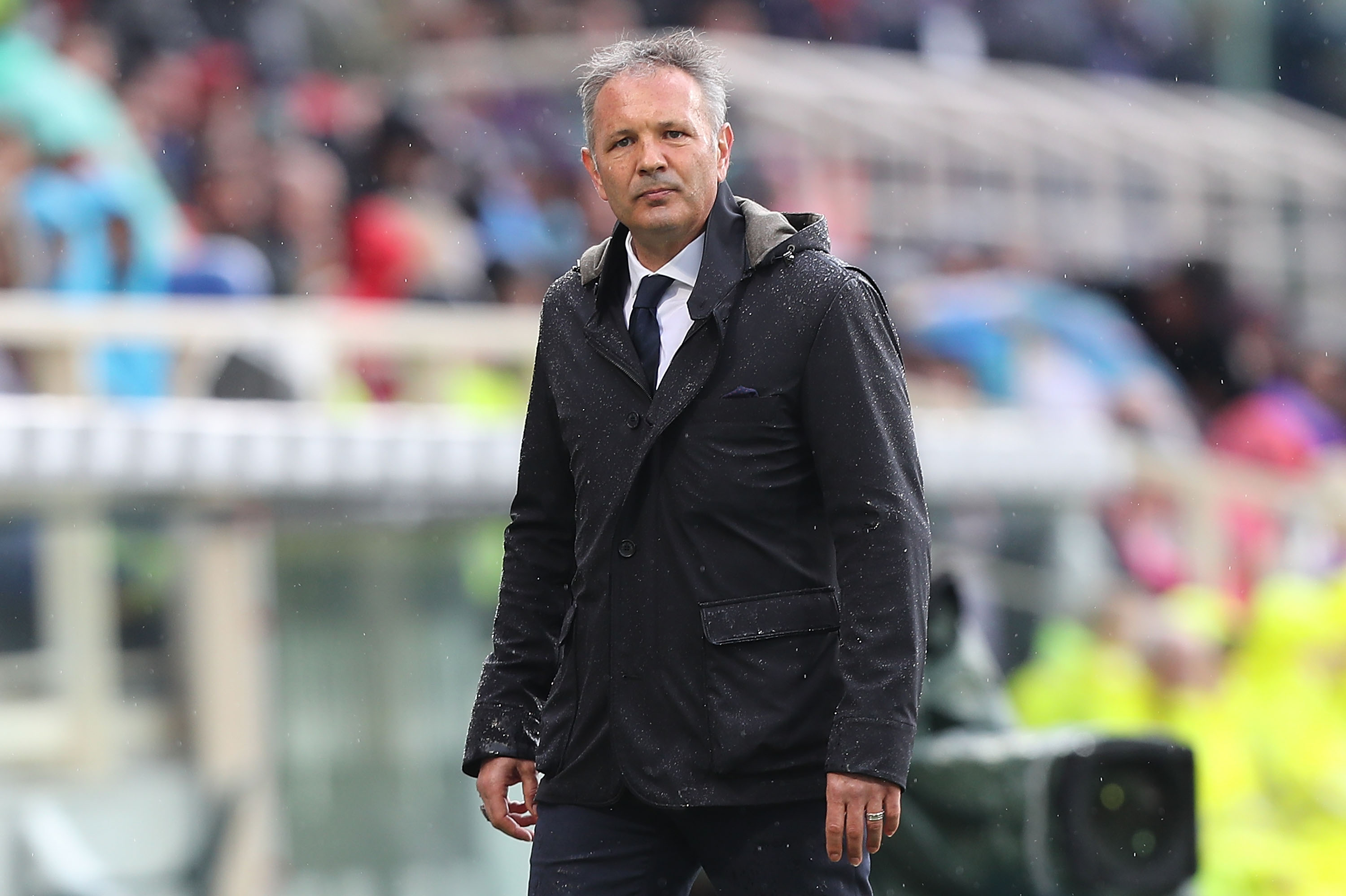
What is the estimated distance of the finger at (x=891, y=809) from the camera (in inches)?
72.7

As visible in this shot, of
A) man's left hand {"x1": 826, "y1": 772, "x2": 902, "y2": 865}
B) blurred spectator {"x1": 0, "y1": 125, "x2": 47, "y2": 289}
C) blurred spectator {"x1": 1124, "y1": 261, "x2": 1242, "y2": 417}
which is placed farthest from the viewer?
blurred spectator {"x1": 1124, "y1": 261, "x2": 1242, "y2": 417}

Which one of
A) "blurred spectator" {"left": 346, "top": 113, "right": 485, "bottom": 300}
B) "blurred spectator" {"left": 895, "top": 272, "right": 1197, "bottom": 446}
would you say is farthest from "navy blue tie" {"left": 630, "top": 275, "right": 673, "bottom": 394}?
"blurred spectator" {"left": 895, "top": 272, "right": 1197, "bottom": 446}

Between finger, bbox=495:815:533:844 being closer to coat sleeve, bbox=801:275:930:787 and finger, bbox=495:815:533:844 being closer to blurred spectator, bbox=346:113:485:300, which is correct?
coat sleeve, bbox=801:275:930:787

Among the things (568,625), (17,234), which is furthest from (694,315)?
(17,234)

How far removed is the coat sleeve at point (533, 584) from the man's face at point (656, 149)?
0.24 metres

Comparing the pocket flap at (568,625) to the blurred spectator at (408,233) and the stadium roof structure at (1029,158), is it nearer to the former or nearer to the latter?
the blurred spectator at (408,233)

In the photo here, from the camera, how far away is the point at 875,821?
185cm

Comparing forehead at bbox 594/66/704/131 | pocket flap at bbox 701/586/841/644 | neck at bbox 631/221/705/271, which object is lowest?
pocket flap at bbox 701/586/841/644

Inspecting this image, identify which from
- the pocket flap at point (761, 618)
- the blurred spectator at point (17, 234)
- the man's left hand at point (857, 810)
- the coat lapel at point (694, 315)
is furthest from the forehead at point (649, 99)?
the blurred spectator at point (17, 234)

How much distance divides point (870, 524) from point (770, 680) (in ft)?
0.62

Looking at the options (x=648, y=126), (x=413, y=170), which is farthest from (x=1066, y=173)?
(x=648, y=126)

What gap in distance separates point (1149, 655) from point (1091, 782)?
358 cm

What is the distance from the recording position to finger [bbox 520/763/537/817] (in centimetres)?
214

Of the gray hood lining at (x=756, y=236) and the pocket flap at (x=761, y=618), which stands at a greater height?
the gray hood lining at (x=756, y=236)
